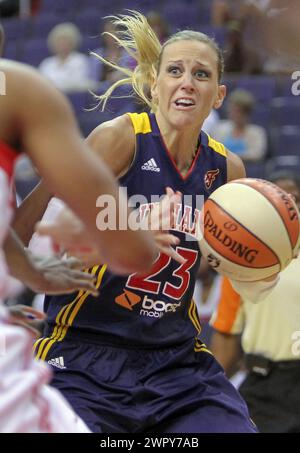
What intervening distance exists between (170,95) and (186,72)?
0.39 feet

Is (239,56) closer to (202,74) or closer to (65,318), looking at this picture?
(202,74)

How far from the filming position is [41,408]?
7.08 ft

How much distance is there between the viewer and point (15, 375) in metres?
2.10

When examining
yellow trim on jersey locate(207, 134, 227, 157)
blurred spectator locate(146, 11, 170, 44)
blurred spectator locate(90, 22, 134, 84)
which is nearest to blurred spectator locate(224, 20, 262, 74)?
blurred spectator locate(146, 11, 170, 44)

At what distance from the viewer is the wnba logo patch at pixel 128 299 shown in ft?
11.6

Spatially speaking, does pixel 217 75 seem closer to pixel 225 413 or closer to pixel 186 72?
pixel 186 72

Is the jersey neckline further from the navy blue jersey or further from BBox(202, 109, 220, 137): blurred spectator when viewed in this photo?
BBox(202, 109, 220, 137): blurred spectator

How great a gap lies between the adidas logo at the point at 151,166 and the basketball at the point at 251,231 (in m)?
0.31

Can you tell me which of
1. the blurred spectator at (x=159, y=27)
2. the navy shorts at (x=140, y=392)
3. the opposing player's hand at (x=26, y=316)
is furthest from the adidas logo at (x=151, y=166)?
the blurred spectator at (x=159, y=27)

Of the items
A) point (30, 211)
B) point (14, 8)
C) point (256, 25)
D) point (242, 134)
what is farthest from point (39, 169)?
point (14, 8)

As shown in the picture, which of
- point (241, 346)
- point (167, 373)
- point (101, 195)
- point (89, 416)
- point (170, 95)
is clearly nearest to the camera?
point (101, 195)

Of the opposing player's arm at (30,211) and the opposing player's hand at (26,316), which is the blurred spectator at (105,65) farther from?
the opposing player's hand at (26,316)

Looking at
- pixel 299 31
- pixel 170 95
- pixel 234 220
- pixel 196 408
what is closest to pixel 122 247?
pixel 234 220

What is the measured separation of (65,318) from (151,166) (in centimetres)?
69
